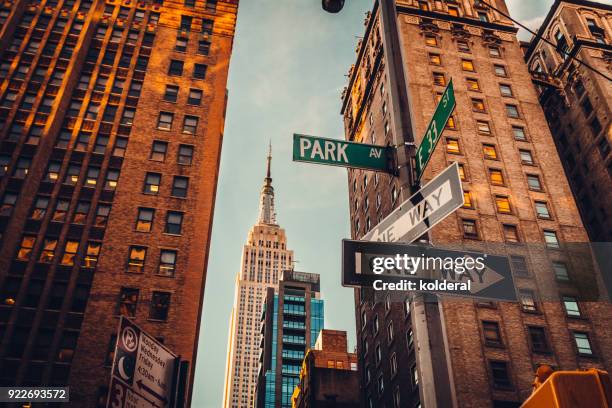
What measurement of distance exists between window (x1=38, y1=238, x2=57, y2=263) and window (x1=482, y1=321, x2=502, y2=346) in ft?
106

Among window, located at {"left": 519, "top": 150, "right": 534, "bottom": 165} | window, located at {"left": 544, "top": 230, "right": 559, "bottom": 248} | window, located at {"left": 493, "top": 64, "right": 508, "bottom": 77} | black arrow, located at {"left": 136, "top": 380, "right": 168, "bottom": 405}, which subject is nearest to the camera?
black arrow, located at {"left": 136, "top": 380, "right": 168, "bottom": 405}

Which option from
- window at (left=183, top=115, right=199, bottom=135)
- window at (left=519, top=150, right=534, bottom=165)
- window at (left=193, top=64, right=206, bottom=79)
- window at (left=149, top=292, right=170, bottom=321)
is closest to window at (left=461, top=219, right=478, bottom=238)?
window at (left=519, top=150, right=534, bottom=165)

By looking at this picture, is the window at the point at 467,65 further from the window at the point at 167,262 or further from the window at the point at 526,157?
the window at the point at 167,262

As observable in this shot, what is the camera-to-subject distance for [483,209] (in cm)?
4650

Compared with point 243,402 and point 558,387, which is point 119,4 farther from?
point 243,402

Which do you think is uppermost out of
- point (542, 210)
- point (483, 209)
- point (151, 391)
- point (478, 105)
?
point (478, 105)

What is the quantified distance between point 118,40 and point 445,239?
3677 centimetres

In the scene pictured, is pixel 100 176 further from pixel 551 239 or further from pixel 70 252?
pixel 551 239

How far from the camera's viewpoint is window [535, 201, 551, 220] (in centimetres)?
4766

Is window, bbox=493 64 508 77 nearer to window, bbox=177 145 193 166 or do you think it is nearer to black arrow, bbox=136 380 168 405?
window, bbox=177 145 193 166

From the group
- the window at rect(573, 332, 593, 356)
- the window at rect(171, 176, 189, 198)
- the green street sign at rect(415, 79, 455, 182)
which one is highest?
the window at rect(171, 176, 189, 198)

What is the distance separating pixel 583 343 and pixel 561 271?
665cm

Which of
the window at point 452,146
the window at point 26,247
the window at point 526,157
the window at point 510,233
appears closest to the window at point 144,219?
the window at point 26,247

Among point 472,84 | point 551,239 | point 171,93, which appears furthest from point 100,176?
point 472,84
